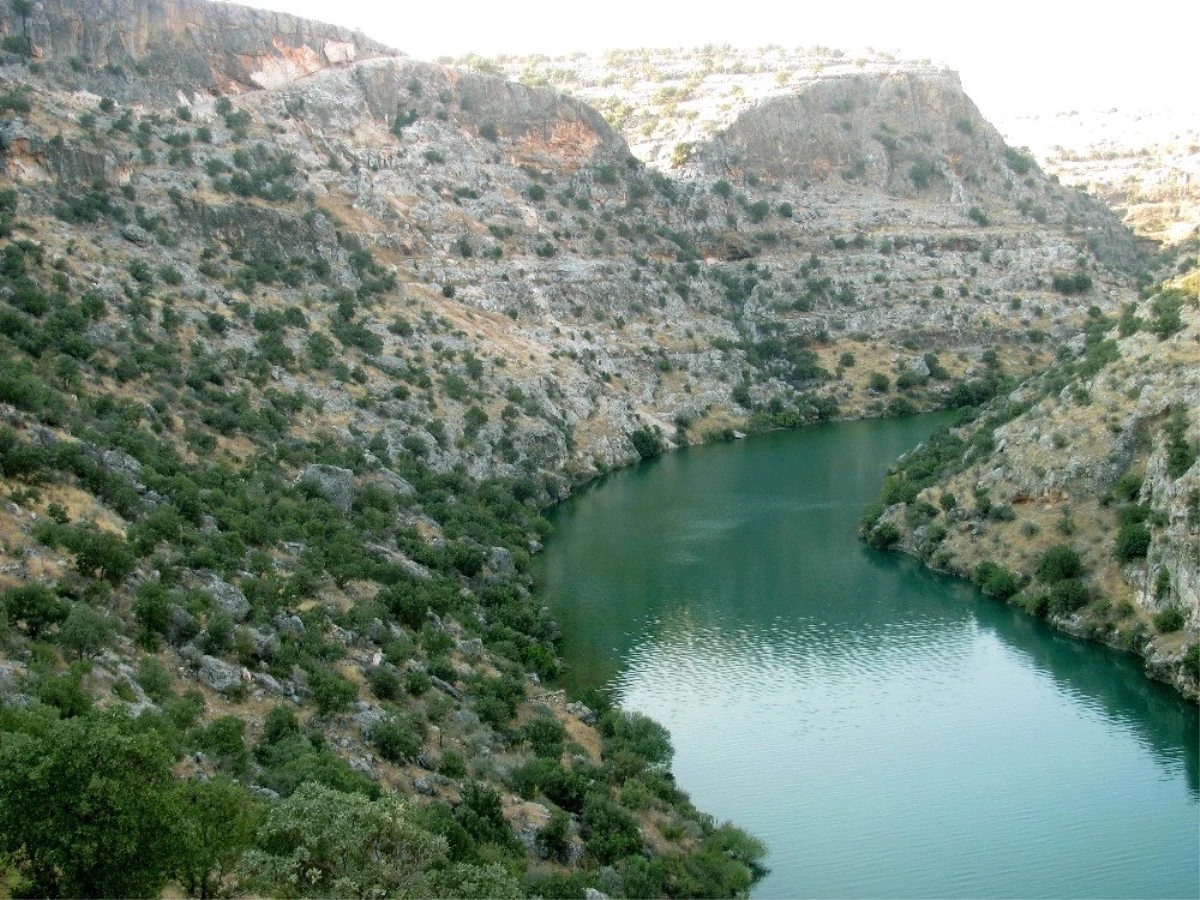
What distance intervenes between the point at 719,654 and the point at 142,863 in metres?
30.8

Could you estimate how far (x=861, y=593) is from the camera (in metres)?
51.5

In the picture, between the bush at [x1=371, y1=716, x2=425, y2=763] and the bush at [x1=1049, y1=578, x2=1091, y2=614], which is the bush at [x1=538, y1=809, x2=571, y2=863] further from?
the bush at [x1=1049, y1=578, x2=1091, y2=614]

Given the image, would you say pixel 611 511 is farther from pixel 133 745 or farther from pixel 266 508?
pixel 133 745

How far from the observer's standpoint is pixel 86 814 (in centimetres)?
1542

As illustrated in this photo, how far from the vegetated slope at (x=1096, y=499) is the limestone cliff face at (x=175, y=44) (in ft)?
183

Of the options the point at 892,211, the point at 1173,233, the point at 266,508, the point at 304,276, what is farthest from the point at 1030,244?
the point at 266,508

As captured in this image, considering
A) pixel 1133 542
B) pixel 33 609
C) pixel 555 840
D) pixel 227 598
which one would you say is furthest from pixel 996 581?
pixel 33 609

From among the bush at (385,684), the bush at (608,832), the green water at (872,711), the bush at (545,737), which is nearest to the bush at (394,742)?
the bush at (385,684)

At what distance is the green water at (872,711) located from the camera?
98.7 feet

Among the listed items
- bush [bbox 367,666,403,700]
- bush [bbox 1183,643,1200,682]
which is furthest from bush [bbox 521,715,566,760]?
bush [bbox 1183,643,1200,682]

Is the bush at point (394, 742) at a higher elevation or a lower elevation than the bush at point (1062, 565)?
lower

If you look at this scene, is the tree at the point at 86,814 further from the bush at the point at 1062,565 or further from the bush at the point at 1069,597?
the bush at the point at 1062,565

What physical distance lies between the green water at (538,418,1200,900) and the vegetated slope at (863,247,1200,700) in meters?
1.45

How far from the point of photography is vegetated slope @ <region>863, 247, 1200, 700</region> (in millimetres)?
41594
